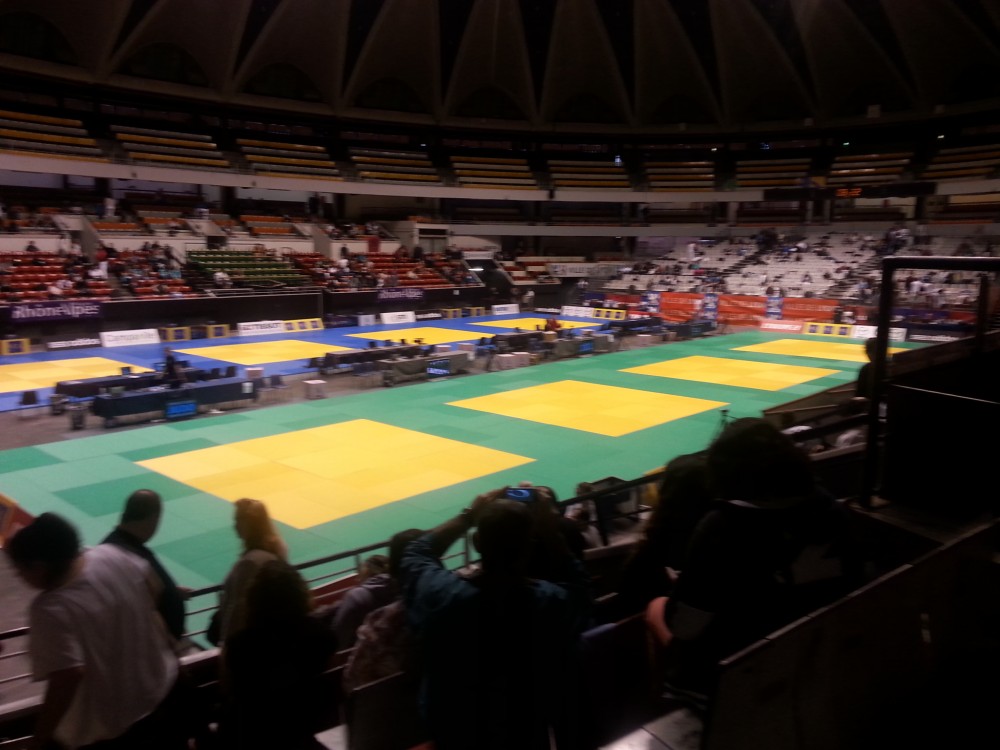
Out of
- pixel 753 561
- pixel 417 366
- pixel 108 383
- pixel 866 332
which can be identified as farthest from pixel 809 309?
pixel 753 561

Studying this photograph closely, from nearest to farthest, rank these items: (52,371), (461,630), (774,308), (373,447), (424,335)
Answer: (461,630) → (373,447) → (52,371) → (424,335) → (774,308)

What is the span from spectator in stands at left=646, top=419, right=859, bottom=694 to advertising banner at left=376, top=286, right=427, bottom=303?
138ft

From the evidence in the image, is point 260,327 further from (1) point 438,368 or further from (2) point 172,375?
(2) point 172,375

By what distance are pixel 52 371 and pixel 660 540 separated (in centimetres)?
2765

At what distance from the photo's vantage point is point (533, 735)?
3.08 m

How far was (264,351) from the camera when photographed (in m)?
31.6

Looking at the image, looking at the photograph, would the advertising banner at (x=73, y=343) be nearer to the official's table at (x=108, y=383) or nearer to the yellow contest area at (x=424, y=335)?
the yellow contest area at (x=424, y=335)

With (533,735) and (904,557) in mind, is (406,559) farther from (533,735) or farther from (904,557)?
(904,557)

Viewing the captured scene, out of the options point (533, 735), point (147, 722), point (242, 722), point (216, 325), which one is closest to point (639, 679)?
point (533, 735)

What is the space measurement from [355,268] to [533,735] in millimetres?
46991

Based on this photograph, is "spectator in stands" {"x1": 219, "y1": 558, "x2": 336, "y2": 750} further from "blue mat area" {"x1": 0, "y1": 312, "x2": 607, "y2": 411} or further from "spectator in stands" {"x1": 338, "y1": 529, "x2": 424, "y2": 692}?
"blue mat area" {"x1": 0, "y1": 312, "x2": 607, "y2": 411}

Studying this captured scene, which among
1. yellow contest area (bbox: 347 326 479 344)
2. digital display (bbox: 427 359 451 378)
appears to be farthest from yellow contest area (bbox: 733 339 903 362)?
digital display (bbox: 427 359 451 378)

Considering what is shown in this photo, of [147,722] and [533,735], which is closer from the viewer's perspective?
[533,735]

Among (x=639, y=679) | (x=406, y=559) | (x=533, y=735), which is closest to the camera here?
(x=533, y=735)
